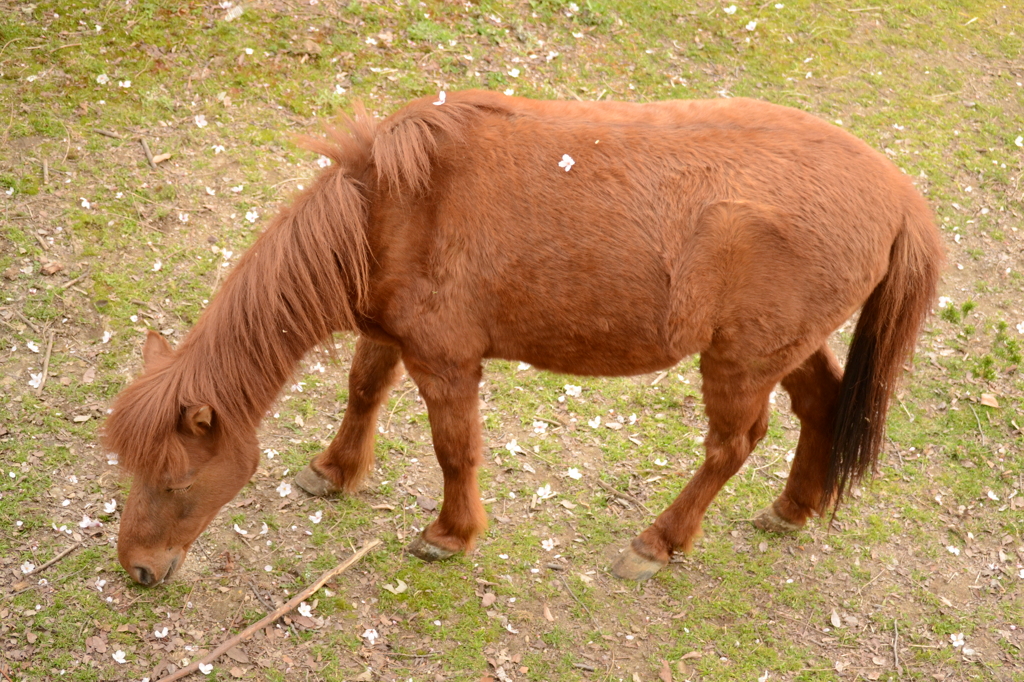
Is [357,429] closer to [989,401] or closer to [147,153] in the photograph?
[147,153]

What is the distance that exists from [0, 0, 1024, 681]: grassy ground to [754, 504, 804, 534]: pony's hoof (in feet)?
0.20

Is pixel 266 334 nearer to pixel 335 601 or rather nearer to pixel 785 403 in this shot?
pixel 335 601

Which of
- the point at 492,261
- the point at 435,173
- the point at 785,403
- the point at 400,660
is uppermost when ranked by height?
the point at 435,173

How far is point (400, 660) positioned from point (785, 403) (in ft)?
10.1

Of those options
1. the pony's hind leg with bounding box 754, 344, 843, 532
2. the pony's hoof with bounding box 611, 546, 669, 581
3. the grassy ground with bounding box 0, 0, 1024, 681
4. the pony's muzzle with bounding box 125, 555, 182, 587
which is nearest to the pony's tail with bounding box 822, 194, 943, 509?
the pony's hind leg with bounding box 754, 344, 843, 532

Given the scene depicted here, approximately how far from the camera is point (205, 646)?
3.74 meters

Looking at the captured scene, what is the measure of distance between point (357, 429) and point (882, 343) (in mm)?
2694

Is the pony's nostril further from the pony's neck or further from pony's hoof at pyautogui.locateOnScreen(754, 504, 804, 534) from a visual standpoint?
pony's hoof at pyautogui.locateOnScreen(754, 504, 804, 534)

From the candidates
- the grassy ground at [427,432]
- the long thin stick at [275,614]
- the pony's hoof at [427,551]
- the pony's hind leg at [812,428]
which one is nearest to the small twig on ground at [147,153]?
the grassy ground at [427,432]

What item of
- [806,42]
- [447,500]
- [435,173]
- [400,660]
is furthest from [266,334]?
[806,42]

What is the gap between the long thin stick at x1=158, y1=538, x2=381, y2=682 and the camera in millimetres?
3602

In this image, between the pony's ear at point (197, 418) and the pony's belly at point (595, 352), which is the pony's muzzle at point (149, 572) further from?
the pony's belly at point (595, 352)

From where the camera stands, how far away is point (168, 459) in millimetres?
3328

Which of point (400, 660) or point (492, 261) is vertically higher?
point (492, 261)
